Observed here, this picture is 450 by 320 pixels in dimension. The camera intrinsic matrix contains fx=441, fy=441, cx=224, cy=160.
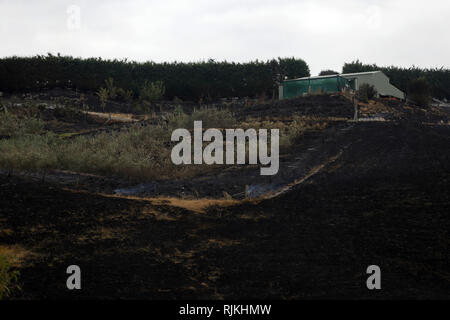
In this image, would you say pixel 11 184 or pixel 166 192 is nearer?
pixel 11 184

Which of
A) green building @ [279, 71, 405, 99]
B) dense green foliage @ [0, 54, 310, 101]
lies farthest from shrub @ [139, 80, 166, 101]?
green building @ [279, 71, 405, 99]

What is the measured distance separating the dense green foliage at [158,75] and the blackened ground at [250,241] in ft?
74.0

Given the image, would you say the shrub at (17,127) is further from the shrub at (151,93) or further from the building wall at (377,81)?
the building wall at (377,81)

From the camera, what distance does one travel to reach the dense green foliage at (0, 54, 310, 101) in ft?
97.6

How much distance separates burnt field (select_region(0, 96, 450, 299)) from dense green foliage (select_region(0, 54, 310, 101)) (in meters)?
20.7

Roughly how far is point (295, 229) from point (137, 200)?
3399 mm

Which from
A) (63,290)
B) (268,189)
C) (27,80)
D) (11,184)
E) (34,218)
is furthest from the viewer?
(27,80)

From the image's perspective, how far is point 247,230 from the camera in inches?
284

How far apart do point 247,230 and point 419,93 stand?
2224cm

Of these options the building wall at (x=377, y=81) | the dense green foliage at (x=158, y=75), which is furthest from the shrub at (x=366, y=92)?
the dense green foliage at (x=158, y=75)

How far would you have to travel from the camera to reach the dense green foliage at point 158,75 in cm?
2973
